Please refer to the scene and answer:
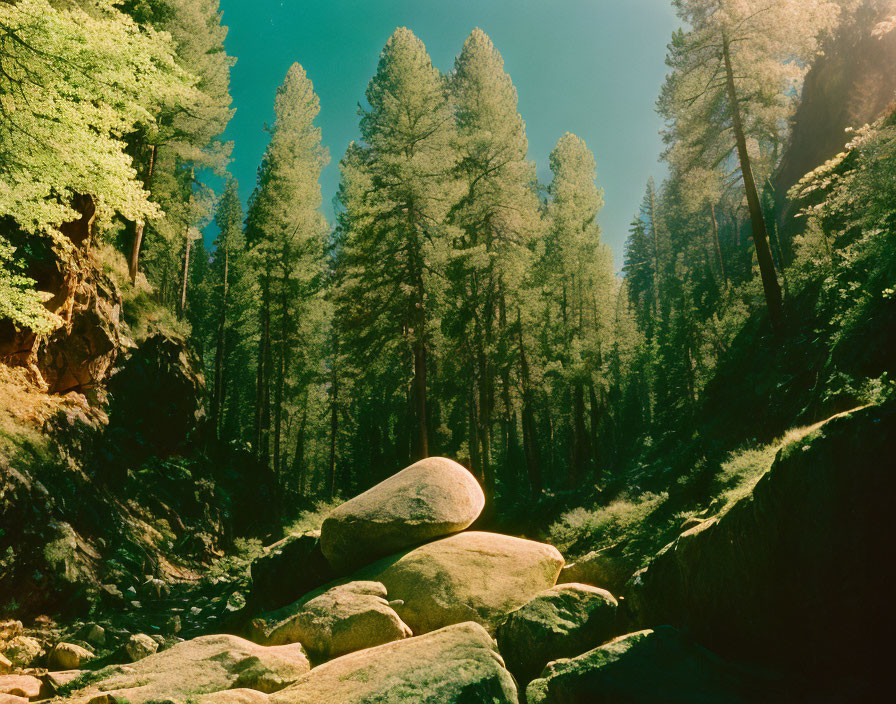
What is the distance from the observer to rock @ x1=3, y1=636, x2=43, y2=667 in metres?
6.74

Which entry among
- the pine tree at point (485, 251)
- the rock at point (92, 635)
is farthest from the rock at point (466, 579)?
the pine tree at point (485, 251)

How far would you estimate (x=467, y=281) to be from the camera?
758 inches

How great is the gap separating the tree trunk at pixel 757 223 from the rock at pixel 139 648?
1480 cm

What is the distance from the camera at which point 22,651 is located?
273 inches

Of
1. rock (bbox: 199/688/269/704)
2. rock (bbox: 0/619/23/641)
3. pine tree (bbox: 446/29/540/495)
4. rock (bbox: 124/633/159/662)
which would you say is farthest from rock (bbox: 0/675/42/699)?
pine tree (bbox: 446/29/540/495)

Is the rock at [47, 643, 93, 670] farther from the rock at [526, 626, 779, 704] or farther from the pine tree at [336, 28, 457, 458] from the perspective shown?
the pine tree at [336, 28, 457, 458]

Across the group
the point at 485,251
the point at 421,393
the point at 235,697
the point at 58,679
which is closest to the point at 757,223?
the point at 485,251

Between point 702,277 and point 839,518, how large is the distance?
42641 millimetres

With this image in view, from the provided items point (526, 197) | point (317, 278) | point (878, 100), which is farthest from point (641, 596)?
point (878, 100)

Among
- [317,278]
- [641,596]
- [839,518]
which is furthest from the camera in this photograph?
[317,278]

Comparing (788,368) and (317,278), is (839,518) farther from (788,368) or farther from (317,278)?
(317,278)

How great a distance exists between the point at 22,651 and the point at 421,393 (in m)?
11.0

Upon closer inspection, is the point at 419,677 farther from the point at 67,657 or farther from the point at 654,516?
the point at 654,516

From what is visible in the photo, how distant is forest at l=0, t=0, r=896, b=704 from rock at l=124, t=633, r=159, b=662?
0.08 feet
